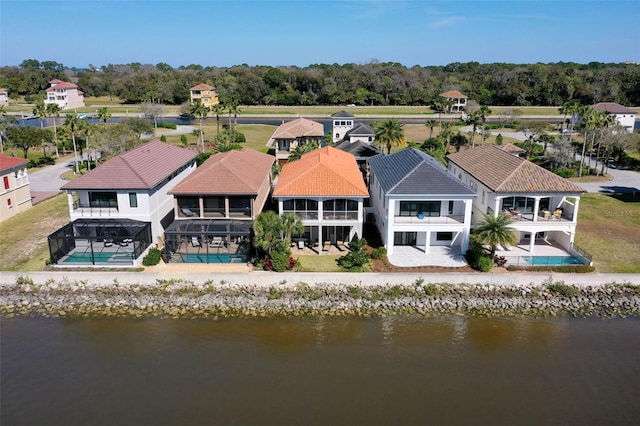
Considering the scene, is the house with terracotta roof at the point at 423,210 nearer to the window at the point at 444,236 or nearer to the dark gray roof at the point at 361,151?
the window at the point at 444,236

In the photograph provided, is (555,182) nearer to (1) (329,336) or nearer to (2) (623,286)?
(2) (623,286)

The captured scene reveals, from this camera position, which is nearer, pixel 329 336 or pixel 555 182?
pixel 329 336

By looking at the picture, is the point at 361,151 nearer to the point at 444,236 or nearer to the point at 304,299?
the point at 444,236

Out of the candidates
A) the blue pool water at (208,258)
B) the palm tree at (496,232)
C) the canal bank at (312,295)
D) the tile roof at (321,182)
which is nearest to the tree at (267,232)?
the canal bank at (312,295)

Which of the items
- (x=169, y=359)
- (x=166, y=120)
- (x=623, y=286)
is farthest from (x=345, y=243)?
(x=166, y=120)

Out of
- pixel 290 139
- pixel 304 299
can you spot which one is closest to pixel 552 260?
pixel 304 299

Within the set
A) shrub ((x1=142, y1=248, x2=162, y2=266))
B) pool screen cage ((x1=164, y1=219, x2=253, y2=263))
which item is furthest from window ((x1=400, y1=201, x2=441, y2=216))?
shrub ((x1=142, y1=248, x2=162, y2=266))
